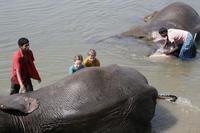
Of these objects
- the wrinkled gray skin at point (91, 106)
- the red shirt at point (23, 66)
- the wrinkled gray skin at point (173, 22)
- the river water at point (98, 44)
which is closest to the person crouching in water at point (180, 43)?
the river water at point (98, 44)

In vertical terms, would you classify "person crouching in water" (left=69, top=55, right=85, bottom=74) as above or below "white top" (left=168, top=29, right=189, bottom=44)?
above

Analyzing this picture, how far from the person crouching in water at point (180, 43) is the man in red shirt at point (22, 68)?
13.7ft

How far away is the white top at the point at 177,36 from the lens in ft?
35.3

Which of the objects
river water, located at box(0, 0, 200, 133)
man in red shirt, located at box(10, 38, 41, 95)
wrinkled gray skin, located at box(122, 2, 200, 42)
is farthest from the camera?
wrinkled gray skin, located at box(122, 2, 200, 42)

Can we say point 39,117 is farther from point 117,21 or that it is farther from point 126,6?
point 126,6

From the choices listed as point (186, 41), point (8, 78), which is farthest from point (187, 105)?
point (8, 78)

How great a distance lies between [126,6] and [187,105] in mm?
7989

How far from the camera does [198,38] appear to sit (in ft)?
40.0

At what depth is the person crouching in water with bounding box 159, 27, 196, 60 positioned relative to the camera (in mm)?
10773

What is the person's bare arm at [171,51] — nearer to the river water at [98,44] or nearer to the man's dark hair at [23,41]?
the river water at [98,44]

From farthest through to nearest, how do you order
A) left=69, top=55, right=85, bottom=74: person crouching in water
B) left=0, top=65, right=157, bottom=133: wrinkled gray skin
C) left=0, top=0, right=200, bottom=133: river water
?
left=0, top=0, right=200, bottom=133: river water
left=69, top=55, right=85, bottom=74: person crouching in water
left=0, top=65, right=157, bottom=133: wrinkled gray skin

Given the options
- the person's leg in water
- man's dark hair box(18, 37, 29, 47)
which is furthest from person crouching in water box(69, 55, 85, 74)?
the person's leg in water

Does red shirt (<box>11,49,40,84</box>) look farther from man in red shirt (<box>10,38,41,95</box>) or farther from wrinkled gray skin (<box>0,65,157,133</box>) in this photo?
wrinkled gray skin (<box>0,65,157,133</box>)

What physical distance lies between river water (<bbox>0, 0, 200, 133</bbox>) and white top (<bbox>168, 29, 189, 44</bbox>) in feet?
1.50
